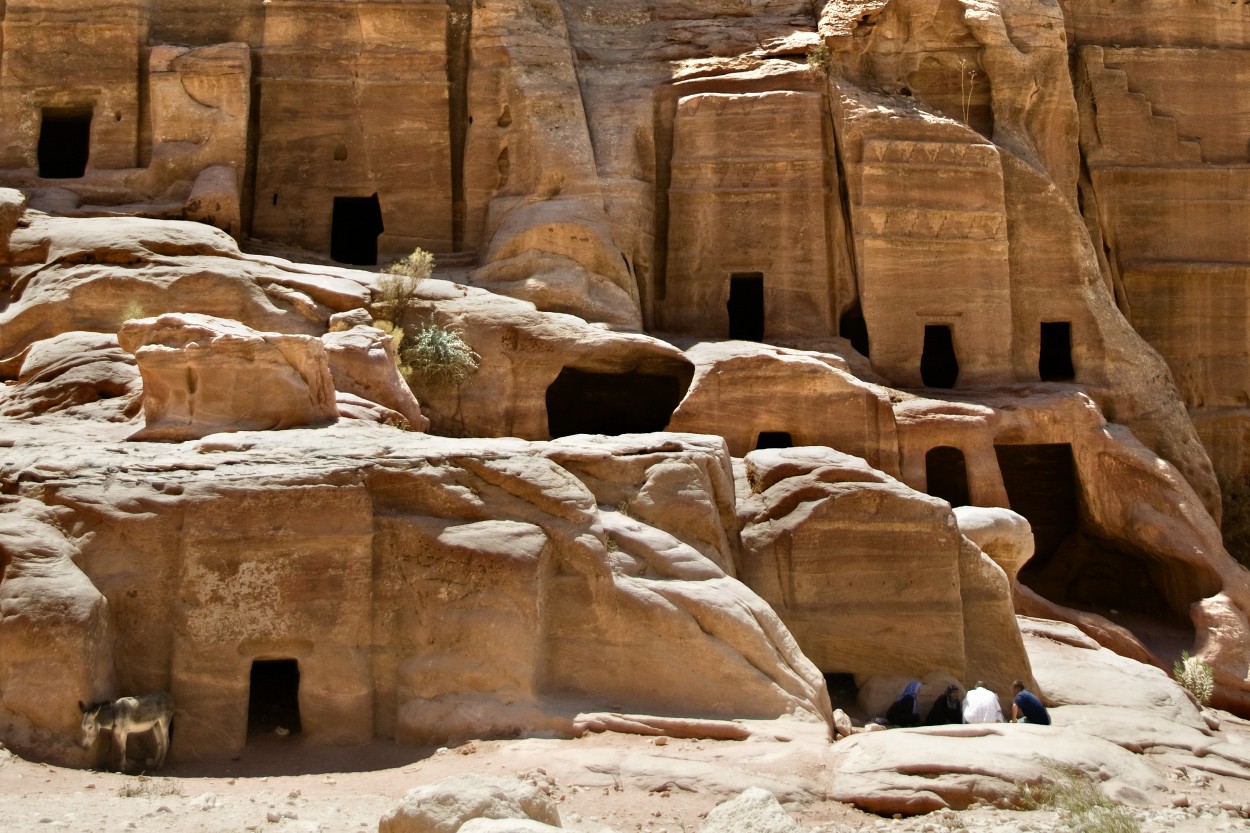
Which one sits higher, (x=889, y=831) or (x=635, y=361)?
(x=635, y=361)

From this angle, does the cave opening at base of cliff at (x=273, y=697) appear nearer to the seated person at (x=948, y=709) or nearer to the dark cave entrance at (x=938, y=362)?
the seated person at (x=948, y=709)

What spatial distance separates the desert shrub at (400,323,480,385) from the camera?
17.5 metres

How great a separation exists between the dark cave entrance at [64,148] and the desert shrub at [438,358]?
815 cm

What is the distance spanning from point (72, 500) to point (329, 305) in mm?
6999

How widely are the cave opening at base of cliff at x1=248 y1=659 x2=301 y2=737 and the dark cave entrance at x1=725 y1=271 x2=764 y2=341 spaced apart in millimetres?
11954

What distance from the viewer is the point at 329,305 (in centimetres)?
1770

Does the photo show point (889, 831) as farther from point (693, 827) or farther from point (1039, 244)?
point (1039, 244)

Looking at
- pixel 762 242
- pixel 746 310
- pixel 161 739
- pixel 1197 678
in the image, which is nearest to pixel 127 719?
pixel 161 739

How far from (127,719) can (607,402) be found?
11.2 meters

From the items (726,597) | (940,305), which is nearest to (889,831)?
(726,597)

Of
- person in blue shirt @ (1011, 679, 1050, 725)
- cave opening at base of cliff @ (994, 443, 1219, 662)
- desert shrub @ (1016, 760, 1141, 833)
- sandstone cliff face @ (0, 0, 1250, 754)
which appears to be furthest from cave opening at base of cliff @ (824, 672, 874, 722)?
cave opening at base of cliff @ (994, 443, 1219, 662)

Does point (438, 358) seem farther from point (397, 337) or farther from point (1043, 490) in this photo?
point (1043, 490)

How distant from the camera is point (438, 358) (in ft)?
57.4

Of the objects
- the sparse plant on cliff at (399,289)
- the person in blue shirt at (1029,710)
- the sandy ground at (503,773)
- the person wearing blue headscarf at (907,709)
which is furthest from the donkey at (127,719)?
the sparse plant on cliff at (399,289)
